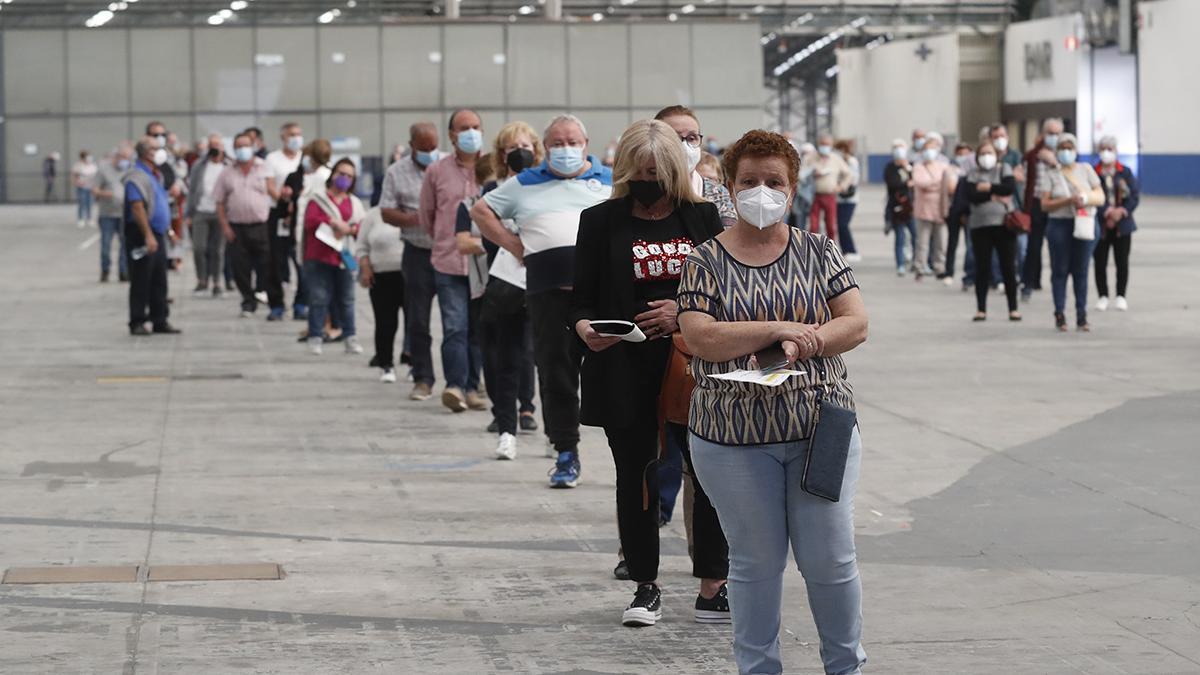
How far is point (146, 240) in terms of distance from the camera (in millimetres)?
18469

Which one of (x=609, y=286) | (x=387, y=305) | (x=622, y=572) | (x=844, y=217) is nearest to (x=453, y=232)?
(x=387, y=305)

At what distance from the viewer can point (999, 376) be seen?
47.7ft

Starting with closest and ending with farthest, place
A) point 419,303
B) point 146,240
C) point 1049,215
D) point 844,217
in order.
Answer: point 419,303 < point 1049,215 < point 146,240 < point 844,217

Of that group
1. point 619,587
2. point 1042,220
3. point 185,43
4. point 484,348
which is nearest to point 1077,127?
point 185,43

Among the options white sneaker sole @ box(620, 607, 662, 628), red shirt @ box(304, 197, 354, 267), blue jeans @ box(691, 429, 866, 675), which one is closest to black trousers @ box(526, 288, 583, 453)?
white sneaker sole @ box(620, 607, 662, 628)

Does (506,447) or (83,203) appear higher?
(83,203)

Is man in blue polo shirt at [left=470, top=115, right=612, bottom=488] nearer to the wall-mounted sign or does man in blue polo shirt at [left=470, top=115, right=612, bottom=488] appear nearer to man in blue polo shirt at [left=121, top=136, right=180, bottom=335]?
man in blue polo shirt at [left=121, top=136, right=180, bottom=335]

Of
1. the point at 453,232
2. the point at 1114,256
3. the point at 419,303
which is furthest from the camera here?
the point at 1114,256

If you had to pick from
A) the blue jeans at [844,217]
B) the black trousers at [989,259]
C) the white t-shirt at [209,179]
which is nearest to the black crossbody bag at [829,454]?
the black trousers at [989,259]

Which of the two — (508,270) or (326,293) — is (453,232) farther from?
(326,293)

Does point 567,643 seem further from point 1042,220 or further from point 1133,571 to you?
point 1042,220

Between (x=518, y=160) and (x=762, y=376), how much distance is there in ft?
18.5

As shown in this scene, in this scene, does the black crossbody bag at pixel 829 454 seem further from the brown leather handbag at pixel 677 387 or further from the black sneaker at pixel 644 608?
the black sneaker at pixel 644 608

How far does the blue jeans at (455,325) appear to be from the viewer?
12.6 m
